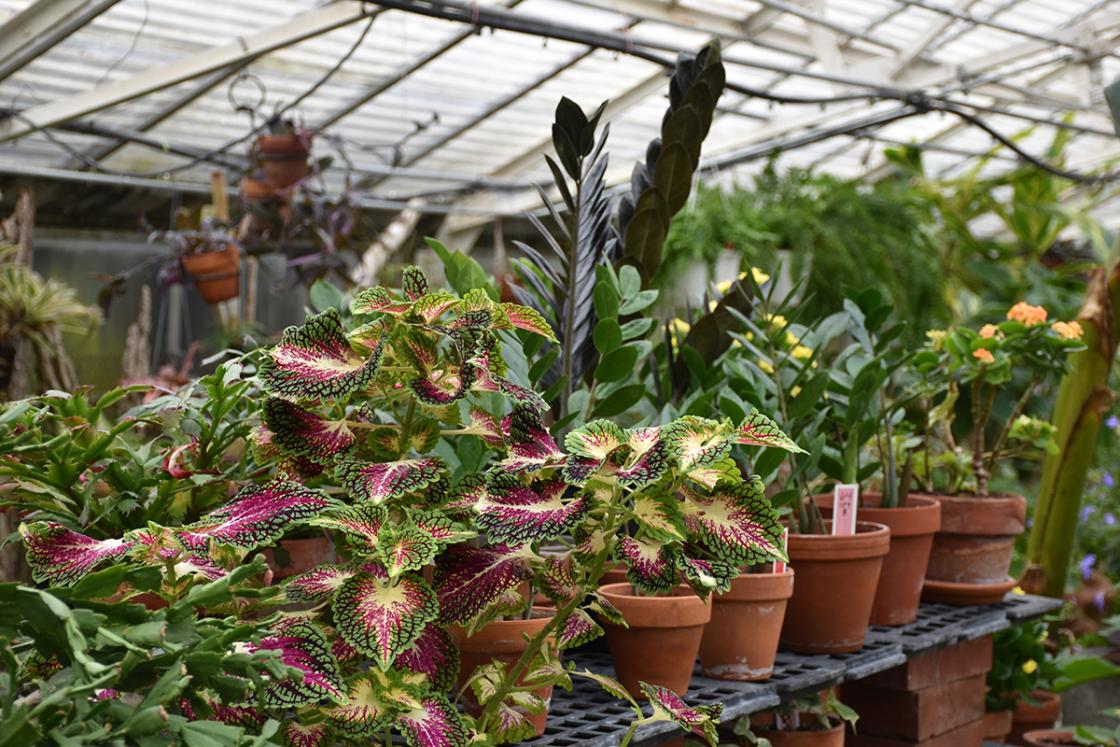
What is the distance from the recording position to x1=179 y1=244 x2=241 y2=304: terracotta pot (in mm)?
4477

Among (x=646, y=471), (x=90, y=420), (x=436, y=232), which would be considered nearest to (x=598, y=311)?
(x=646, y=471)

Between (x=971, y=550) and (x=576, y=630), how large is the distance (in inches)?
44.0

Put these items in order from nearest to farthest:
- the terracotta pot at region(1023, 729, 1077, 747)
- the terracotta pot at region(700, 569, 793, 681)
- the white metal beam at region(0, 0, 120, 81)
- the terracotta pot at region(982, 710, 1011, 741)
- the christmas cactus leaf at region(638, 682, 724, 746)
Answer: the christmas cactus leaf at region(638, 682, 724, 746), the terracotta pot at region(700, 569, 793, 681), the terracotta pot at region(982, 710, 1011, 741), the terracotta pot at region(1023, 729, 1077, 747), the white metal beam at region(0, 0, 120, 81)

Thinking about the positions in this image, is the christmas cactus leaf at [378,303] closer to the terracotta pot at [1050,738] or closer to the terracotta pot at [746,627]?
the terracotta pot at [746,627]

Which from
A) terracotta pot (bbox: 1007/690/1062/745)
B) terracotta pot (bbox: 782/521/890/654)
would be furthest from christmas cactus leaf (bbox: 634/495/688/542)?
terracotta pot (bbox: 1007/690/1062/745)

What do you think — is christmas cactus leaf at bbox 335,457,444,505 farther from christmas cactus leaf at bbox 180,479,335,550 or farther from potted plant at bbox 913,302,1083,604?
potted plant at bbox 913,302,1083,604

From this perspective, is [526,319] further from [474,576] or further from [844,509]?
[844,509]

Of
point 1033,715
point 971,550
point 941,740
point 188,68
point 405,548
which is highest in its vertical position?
point 188,68

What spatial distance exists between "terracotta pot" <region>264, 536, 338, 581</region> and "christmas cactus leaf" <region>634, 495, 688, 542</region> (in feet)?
1.41

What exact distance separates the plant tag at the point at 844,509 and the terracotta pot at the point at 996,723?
1.13 m

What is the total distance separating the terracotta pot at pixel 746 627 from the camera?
54.2 inches

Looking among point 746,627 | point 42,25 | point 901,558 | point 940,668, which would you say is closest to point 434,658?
point 746,627

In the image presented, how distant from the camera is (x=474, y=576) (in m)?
1.05

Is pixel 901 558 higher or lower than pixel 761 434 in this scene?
lower
